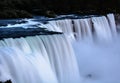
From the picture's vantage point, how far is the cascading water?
1263 cm

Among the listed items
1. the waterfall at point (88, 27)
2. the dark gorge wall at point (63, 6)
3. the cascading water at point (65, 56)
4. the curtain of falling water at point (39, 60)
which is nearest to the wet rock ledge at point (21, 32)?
the cascading water at point (65, 56)

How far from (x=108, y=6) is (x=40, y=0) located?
5.04 m

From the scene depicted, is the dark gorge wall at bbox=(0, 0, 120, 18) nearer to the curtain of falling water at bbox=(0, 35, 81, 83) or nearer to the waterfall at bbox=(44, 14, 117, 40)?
the waterfall at bbox=(44, 14, 117, 40)

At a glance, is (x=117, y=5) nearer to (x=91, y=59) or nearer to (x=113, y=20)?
(x=113, y=20)

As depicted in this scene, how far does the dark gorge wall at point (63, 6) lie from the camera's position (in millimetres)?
26516

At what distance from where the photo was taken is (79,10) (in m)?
27.8

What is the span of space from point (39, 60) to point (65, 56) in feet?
5.87

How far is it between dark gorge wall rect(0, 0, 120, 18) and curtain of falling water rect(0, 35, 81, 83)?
33.9 ft

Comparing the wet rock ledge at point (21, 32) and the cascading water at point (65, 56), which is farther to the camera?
the wet rock ledge at point (21, 32)

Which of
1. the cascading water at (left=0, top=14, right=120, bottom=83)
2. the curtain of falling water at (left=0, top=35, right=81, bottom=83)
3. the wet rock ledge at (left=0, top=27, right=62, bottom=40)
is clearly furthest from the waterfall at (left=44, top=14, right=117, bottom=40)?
the curtain of falling water at (left=0, top=35, right=81, bottom=83)

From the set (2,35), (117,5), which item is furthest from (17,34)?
(117,5)

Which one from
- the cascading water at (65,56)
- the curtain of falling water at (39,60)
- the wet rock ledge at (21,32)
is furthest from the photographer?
the wet rock ledge at (21,32)

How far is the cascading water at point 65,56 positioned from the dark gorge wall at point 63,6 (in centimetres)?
471

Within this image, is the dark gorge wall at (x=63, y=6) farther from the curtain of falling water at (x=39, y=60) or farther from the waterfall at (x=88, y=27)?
the curtain of falling water at (x=39, y=60)
